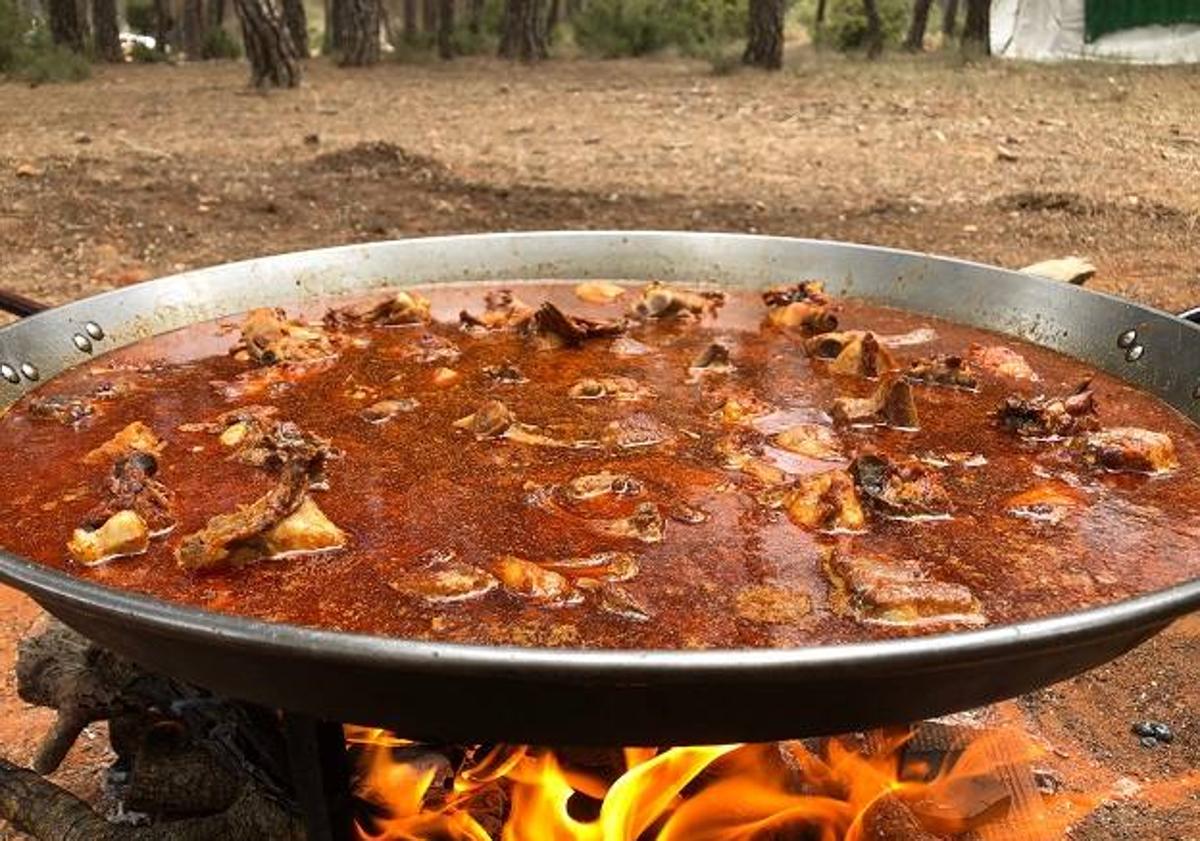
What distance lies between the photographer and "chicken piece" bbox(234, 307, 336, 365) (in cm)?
240

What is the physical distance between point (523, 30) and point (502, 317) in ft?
59.5

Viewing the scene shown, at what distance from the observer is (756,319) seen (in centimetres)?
277

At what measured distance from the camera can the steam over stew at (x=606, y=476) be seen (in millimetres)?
1461

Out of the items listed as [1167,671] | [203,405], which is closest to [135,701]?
[203,405]

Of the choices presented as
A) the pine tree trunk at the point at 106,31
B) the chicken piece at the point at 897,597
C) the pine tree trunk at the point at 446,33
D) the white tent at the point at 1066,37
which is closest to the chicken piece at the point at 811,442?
the chicken piece at the point at 897,597

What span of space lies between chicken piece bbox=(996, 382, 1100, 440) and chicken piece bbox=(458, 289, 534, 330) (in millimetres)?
1097

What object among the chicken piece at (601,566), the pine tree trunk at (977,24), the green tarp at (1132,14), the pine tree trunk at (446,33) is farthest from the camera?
the pine tree trunk at (446,33)

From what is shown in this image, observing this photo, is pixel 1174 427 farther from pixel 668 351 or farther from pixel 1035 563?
pixel 668 351

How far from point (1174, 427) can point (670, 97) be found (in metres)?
12.9

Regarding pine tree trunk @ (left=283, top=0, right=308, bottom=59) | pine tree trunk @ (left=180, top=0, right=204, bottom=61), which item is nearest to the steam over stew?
pine tree trunk @ (left=283, top=0, right=308, bottom=59)

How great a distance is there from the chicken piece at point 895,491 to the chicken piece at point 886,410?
323mm

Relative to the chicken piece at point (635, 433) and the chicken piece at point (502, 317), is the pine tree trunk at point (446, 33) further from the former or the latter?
the chicken piece at point (635, 433)

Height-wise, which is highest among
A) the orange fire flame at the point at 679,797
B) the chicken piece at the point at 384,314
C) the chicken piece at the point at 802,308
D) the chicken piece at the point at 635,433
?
the chicken piece at the point at 802,308

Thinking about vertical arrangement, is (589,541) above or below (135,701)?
above
